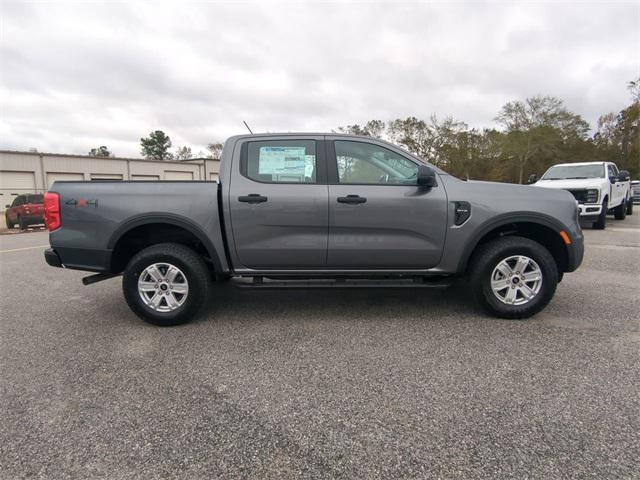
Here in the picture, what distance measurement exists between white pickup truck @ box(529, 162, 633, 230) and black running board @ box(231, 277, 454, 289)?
25.5 ft

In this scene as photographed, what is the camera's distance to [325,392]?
2.50 metres

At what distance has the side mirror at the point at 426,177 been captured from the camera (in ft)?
11.4

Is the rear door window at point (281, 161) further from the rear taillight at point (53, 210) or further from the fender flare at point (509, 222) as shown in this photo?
the rear taillight at point (53, 210)

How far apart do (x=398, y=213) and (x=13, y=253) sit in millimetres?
9240

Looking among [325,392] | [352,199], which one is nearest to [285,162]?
[352,199]

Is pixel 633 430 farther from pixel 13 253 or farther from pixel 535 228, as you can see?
pixel 13 253

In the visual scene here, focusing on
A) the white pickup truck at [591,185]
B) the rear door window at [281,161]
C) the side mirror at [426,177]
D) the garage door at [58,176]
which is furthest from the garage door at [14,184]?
the side mirror at [426,177]

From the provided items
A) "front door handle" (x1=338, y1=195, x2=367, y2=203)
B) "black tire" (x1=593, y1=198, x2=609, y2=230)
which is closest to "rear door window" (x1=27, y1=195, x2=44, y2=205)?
"front door handle" (x1=338, y1=195, x2=367, y2=203)

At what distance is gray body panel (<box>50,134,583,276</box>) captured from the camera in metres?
3.55

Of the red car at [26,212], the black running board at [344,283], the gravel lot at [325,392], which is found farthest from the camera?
the red car at [26,212]

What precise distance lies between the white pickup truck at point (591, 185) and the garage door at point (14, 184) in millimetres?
34497

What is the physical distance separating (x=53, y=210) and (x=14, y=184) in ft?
110

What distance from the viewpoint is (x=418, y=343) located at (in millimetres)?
3217

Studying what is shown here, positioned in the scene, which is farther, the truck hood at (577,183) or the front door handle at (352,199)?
the truck hood at (577,183)
